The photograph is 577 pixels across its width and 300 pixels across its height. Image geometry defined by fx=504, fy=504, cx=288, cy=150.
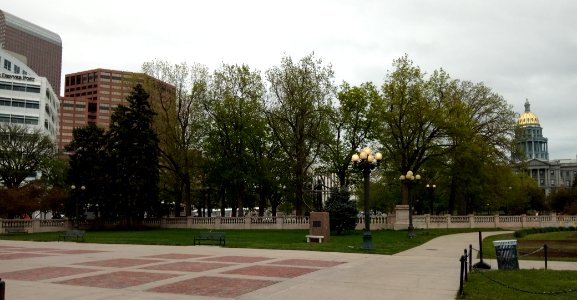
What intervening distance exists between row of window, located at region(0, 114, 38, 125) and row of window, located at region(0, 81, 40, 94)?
5.28m

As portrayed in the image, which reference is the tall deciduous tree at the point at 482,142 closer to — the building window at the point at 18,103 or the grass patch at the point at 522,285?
the grass patch at the point at 522,285

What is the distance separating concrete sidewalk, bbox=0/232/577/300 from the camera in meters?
11.6

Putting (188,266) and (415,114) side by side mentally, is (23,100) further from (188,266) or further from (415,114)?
(188,266)

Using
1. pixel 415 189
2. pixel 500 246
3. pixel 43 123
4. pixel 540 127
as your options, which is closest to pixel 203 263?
pixel 500 246

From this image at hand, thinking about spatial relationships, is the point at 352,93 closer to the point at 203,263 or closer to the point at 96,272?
the point at 203,263

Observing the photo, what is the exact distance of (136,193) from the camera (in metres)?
49.1

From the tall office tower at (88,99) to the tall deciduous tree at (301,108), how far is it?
13080 centimetres

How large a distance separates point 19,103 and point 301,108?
7257 centimetres

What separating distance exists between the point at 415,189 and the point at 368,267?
165 ft

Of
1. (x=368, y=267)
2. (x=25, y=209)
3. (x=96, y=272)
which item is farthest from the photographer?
(x=25, y=209)

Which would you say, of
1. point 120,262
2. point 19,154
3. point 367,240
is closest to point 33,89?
point 19,154

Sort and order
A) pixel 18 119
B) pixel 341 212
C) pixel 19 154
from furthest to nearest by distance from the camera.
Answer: pixel 18 119, pixel 19 154, pixel 341 212

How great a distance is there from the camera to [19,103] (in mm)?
97438

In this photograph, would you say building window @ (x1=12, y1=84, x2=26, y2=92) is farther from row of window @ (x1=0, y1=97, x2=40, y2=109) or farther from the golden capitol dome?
the golden capitol dome
